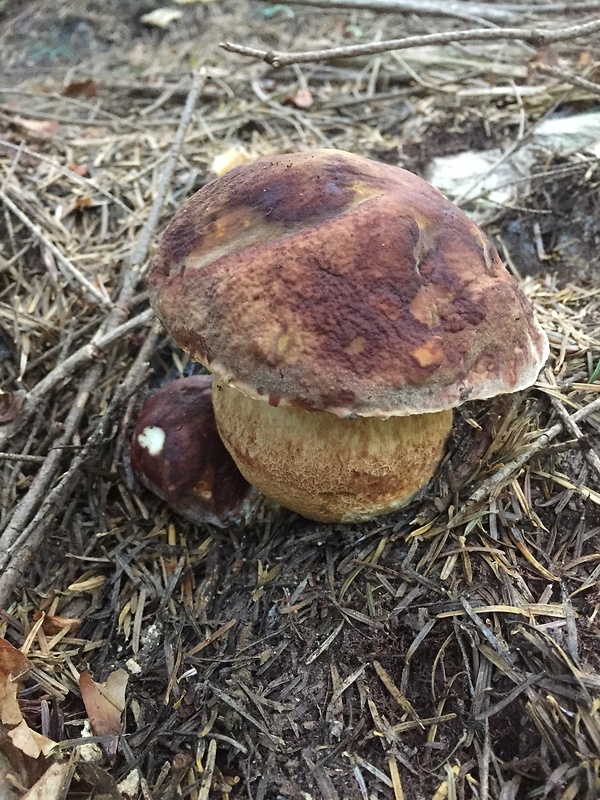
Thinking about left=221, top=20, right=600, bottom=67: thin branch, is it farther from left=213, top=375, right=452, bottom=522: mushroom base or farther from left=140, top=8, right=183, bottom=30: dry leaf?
left=140, top=8, right=183, bottom=30: dry leaf

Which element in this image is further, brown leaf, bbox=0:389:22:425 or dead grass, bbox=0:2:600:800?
brown leaf, bbox=0:389:22:425

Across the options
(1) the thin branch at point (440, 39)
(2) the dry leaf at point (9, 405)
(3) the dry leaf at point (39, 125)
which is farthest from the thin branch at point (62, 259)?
(1) the thin branch at point (440, 39)

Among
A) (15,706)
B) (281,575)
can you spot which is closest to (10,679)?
(15,706)

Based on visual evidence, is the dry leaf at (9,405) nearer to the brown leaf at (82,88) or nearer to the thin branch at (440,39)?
the thin branch at (440,39)

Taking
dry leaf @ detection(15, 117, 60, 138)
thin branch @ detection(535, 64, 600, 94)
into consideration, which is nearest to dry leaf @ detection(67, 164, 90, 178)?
dry leaf @ detection(15, 117, 60, 138)

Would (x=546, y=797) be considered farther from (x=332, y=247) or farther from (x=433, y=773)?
(x=332, y=247)

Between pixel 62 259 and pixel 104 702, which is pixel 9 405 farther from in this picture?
pixel 104 702
